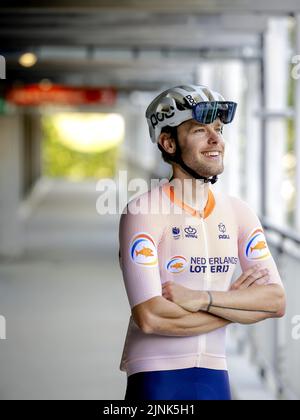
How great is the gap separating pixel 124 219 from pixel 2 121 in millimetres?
14169

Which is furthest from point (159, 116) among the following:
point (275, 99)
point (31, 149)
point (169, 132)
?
point (31, 149)

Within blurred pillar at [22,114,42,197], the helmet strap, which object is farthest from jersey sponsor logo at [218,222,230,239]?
blurred pillar at [22,114,42,197]

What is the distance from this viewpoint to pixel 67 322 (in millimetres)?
9562

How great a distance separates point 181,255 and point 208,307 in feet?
0.49

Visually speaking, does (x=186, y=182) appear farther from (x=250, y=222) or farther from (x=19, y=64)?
(x=19, y=64)

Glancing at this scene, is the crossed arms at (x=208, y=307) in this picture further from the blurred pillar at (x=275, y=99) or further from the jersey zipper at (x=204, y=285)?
the blurred pillar at (x=275, y=99)

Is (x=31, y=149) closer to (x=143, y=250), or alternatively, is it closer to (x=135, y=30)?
(x=135, y=30)

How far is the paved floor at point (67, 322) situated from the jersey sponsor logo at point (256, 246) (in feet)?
12.3

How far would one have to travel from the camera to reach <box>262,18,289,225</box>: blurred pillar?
950 centimetres

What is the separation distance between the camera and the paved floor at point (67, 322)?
6.73 meters

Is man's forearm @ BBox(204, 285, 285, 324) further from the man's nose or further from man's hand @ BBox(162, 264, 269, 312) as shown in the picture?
the man's nose

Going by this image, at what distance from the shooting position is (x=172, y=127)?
253 cm
